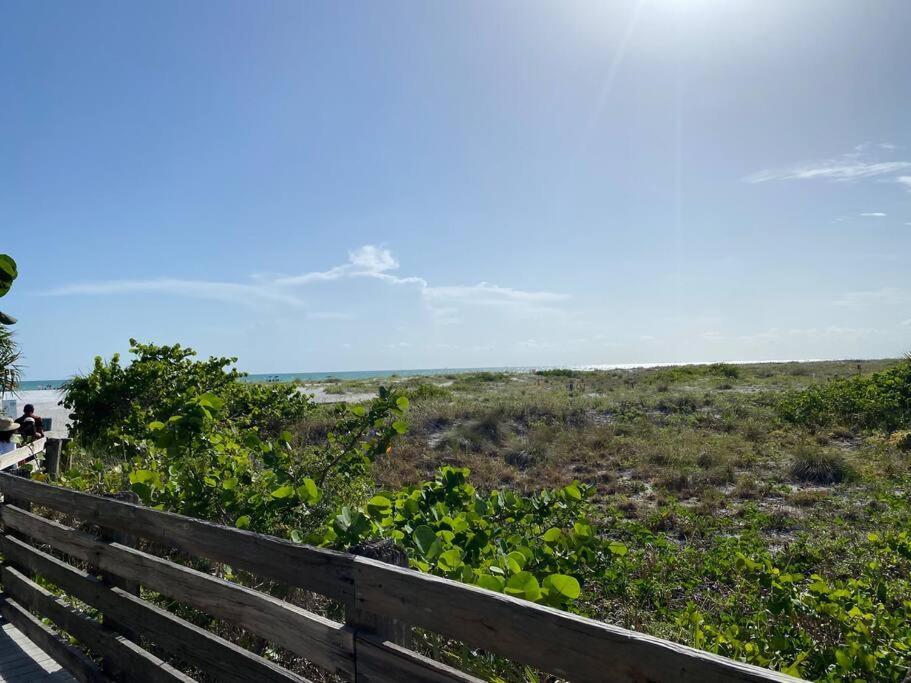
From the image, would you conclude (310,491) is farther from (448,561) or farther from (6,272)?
(6,272)

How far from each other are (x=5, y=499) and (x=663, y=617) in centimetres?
642

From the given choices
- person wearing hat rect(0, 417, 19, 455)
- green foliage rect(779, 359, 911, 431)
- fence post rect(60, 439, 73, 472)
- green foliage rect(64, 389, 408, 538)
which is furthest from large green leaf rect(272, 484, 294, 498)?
green foliage rect(779, 359, 911, 431)

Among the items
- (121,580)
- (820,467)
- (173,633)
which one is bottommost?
(820,467)

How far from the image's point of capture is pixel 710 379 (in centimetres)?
3189

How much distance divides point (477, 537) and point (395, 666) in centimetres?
139

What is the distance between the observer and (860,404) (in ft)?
55.8

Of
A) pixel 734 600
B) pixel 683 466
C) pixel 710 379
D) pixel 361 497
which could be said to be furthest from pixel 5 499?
pixel 710 379

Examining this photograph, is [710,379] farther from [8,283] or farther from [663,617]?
[8,283]

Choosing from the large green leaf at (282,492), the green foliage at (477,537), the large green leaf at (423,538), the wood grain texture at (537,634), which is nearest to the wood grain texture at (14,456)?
the large green leaf at (282,492)

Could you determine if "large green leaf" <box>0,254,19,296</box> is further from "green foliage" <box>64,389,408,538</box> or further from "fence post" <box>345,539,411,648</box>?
"fence post" <box>345,539,411,648</box>

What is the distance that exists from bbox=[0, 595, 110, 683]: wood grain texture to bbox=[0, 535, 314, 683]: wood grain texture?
14.6 inches

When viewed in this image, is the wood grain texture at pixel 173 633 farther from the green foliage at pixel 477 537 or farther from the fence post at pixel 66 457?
the fence post at pixel 66 457

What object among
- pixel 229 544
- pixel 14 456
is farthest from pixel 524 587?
pixel 14 456

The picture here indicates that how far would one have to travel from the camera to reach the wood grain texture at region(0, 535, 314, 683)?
3.06 meters
